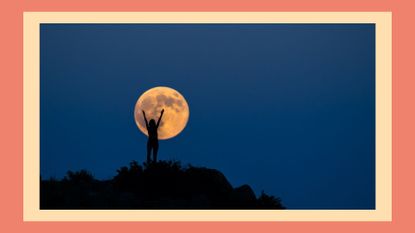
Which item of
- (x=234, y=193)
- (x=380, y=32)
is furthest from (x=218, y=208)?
(x=380, y=32)

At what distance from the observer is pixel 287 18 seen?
20141mm

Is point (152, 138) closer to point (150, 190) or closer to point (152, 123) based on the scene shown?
point (152, 123)

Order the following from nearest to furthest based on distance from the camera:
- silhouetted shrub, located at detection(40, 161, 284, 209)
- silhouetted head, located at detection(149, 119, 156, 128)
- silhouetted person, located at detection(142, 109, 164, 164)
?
1. silhouetted shrub, located at detection(40, 161, 284, 209)
2. silhouetted person, located at detection(142, 109, 164, 164)
3. silhouetted head, located at detection(149, 119, 156, 128)

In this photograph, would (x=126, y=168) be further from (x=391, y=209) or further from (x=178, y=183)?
(x=391, y=209)

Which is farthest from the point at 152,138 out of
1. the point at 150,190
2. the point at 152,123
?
the point at 150,190

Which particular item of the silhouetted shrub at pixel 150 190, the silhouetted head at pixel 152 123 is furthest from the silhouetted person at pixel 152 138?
the silhouetted shrub at pixel 150 190

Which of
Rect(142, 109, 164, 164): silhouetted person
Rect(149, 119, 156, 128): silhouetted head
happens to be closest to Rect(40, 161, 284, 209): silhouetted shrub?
Rect(142, 109, 164, 164): silhouetted person

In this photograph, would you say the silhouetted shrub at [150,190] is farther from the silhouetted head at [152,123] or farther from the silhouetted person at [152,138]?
the silhouetted head at [152,123]

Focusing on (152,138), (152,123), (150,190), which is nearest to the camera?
(150,190)

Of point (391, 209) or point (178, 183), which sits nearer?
point (391, 209)

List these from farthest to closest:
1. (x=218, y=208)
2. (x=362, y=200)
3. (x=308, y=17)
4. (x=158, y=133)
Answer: (x=362, y=200)
(x=158, y=133)
(x=218, y=208)
(x=308, y=17)

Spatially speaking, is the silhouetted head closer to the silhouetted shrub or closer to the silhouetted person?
the silhouetted person

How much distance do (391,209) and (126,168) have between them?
730 cm

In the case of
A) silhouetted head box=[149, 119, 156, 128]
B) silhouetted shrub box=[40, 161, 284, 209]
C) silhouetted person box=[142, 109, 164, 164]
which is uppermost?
silhouetted head box=[149, 119, 156, 128]
